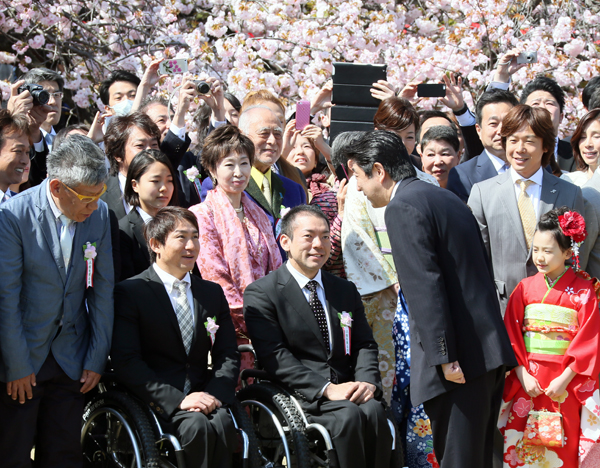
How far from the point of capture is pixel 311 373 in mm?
3369

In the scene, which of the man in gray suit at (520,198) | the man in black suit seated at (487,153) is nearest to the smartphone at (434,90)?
the man in black suit seated at (487,153)

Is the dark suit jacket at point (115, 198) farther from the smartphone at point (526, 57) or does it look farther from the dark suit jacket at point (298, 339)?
the smartphone at point (526, 57)

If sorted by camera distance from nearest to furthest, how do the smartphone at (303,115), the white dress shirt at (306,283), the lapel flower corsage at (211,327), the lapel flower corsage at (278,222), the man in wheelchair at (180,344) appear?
the man in wheelchair at (180,344) → the lapel flower corsage at (211,327) → the white dress shirt at (306,283) → the lapel flower corsage at (278,222) → the smartphone at (303,115)

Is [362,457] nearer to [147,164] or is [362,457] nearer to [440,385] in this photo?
[440,385]

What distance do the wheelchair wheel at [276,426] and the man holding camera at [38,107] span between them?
185cm

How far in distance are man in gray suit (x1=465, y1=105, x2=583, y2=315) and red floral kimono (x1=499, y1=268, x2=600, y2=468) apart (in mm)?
268

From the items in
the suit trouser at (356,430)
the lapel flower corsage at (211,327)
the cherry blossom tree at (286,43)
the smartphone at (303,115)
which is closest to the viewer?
the suit trouser at (356,430)

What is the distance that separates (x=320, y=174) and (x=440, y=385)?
2690mm

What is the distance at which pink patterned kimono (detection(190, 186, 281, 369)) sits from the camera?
377cm

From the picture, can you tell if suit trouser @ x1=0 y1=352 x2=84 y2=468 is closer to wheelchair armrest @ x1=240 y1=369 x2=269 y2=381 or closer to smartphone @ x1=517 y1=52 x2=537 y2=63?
wheelchair armrest @ x1=240 y1=369 x2=269 y2=381

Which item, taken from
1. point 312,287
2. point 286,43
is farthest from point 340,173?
point 286,43

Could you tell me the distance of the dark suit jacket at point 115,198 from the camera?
3936 mm

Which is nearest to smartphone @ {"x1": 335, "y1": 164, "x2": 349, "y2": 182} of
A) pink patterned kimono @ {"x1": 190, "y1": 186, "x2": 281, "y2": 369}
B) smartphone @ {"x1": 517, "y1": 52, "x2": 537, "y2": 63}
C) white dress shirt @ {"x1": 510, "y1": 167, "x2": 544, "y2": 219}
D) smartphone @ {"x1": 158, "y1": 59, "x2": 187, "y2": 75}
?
pink patterned kimono @ {"x1": 190, "y1": 186, "x2": 281, "y2": 369}

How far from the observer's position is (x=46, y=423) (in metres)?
3.02
